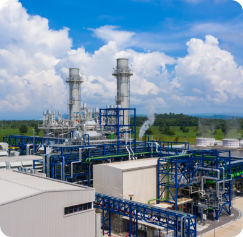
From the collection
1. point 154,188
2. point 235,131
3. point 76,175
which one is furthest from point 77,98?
point 235,131

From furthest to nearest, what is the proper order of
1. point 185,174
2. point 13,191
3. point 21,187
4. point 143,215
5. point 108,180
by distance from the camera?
point 185,174 < point 108,180 < point 143,215 < point 21,187 < point 13,191

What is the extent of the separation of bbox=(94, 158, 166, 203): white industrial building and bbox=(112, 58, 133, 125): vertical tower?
843 inches

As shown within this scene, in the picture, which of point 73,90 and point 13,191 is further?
point 73,90

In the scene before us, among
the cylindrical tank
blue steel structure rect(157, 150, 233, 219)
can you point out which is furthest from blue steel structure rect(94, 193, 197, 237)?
the cylindrical tank

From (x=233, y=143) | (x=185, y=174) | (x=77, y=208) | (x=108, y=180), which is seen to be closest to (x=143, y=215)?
(x=77, y=208)

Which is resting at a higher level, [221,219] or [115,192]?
[115,192]

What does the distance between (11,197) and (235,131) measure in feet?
326

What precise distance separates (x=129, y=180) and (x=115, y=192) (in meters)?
1.68

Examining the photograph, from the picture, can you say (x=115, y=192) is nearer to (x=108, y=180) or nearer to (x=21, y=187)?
(x=108, y=180)

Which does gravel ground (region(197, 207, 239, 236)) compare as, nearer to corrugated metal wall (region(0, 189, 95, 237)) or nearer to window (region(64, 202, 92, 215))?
window (region(64, 202, 92, 215))

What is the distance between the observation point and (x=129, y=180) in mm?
25906

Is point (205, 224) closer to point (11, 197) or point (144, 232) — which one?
point (144, 232)

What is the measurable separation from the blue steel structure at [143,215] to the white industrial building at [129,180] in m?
1.53

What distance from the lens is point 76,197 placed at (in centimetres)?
1914
